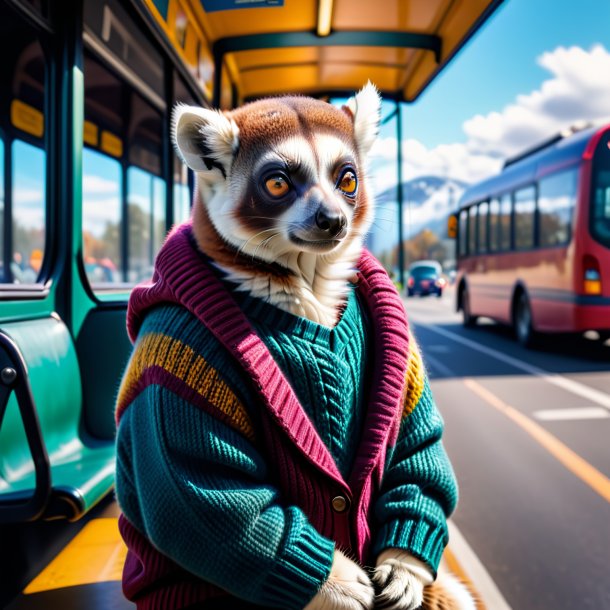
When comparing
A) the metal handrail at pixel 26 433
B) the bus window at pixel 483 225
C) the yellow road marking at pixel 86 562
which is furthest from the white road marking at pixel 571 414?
the bus window at pixel 483 225

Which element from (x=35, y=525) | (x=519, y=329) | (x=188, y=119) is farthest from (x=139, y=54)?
(x=519, y=329)

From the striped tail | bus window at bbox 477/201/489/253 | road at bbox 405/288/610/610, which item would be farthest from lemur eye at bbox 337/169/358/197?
bus window at bbox 477/201/489/253

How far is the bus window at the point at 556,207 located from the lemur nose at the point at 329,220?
9.00 meters

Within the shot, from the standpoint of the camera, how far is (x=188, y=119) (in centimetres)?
108

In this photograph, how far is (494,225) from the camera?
12031mm

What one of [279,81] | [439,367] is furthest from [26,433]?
[439,367]

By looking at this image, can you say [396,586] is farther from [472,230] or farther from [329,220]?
[472,230]

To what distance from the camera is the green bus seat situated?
6.43 ft

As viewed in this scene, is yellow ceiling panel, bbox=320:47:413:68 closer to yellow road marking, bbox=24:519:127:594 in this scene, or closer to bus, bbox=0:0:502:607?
bus, bbox=0:0:502:607

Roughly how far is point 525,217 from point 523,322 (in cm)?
177

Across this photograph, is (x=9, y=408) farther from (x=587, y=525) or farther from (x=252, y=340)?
(x=587, y=525)

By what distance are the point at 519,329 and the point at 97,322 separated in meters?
9.44

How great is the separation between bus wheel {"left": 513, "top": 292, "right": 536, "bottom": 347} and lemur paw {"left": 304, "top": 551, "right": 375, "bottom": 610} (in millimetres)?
10225

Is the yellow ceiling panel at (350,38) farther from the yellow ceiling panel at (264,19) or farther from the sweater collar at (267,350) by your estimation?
the sweater collar at (267,350)
